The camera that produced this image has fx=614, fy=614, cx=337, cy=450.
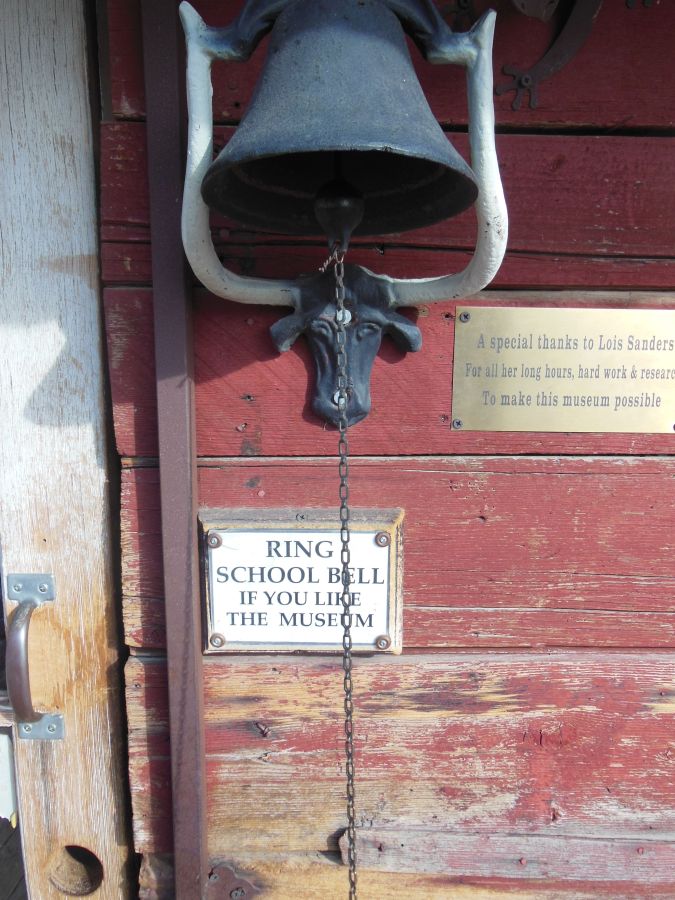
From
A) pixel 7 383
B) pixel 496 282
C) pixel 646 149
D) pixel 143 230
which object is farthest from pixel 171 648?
pixel 646 149

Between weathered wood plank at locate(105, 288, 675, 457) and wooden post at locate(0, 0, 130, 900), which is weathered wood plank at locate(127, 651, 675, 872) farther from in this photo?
weathered wood plank at locate(105, 288, 675, 457)

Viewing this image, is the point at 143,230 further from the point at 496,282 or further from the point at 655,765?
the point at 655,765

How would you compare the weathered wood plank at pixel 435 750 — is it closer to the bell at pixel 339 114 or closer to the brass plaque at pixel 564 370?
the brass plaque at pixel 564 370

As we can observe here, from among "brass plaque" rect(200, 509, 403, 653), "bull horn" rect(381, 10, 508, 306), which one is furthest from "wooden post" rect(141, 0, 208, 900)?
"bull horn" rect(381, 10, 508, 306)

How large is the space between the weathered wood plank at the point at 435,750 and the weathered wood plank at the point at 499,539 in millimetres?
56

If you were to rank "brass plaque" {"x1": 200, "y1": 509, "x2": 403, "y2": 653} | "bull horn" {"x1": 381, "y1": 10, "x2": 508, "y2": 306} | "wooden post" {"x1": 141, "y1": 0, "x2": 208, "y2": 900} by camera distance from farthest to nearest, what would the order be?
"brass plaque" {"x1": 200, "y1": 509, "x2": 403, "y2": 653}, "wooden post" {"x1": 141, "y1": 0, "x2": 208, "y2": 900}, "bull horn" {"x1": 381, "y1": 10, "x2": 508, "y2": 306}

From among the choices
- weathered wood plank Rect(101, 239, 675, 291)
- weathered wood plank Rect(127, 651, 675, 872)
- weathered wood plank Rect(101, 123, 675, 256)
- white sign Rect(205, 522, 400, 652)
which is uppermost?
weathered wood plank Rect(101, 123, 675, 256)

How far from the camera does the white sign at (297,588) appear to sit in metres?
0.92

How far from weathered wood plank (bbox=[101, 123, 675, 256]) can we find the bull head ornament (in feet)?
0.28

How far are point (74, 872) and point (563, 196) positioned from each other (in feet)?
4.37

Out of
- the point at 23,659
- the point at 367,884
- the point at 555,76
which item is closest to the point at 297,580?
the point at 23,659

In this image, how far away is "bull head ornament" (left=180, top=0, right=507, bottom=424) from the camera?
2.00ft

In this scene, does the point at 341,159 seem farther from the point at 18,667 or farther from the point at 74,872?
the point at 74,872

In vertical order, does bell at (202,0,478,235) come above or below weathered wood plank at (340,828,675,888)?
above
